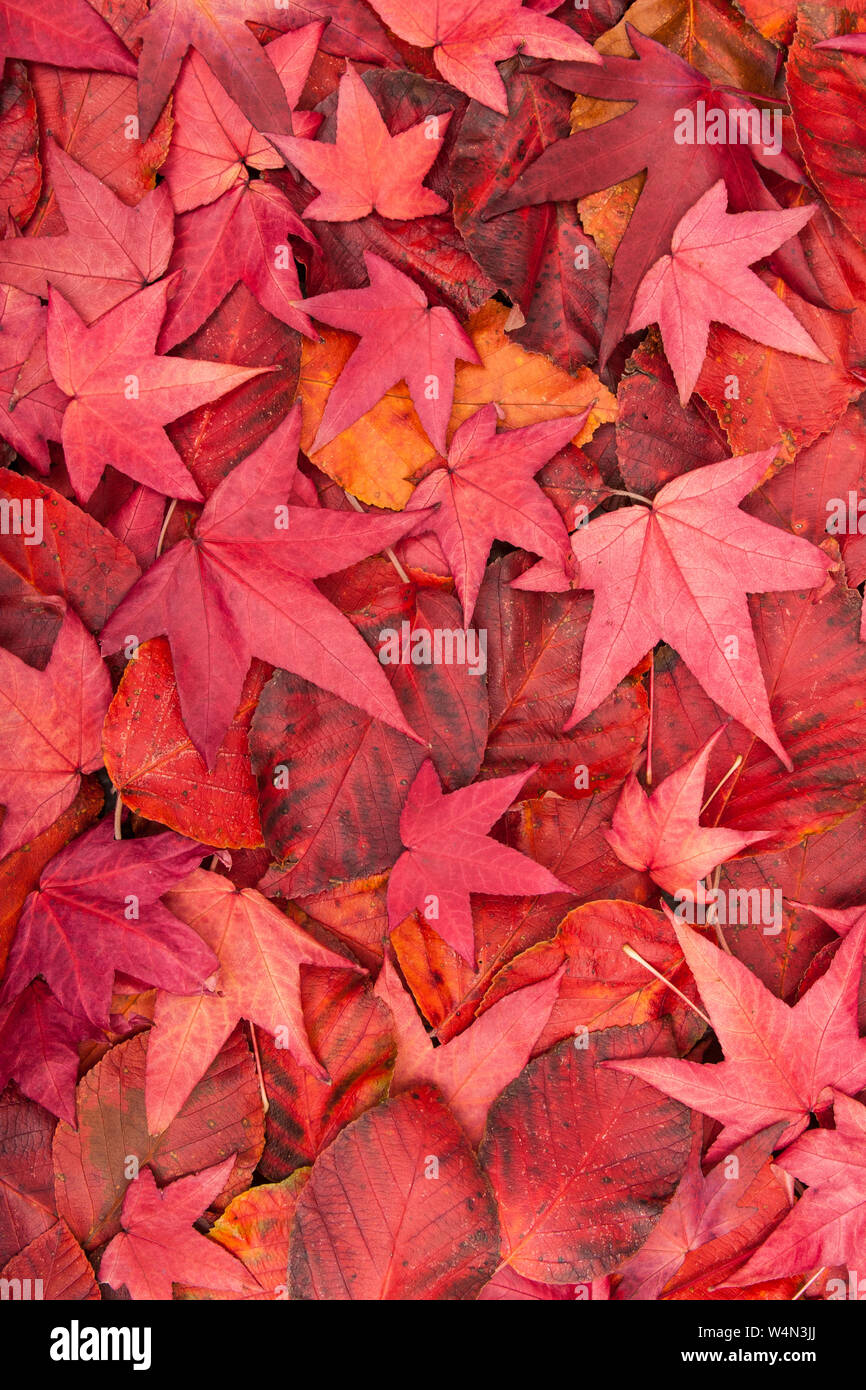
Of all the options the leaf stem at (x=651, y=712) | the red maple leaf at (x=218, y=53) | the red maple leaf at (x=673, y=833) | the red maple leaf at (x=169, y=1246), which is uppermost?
the red maple leaf at (x=218, y=53)

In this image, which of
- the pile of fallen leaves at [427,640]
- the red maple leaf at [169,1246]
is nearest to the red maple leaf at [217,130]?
the pile of fallen leaves at [427,640]

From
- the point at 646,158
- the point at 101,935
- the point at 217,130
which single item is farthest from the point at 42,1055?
the point at 646,158

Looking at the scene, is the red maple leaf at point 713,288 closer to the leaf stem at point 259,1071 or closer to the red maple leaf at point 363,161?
the red maple leaf at point 363,161

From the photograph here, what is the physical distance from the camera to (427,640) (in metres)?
0.82

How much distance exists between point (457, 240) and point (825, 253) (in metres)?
0.35

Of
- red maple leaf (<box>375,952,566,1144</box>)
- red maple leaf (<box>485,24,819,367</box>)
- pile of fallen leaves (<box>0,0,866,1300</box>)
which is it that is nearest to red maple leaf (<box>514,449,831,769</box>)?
pile of fallen leaves (<box>0,0,866,1300</box>)

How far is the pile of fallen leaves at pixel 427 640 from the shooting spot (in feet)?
2.58

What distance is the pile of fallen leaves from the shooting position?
787 mm

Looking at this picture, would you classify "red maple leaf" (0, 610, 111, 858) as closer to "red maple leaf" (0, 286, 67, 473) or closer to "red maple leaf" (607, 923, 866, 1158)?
"red maple leaf" (0, 286, 67, 473)

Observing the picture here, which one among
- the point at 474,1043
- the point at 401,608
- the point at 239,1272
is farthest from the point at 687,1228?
the point at 401,608

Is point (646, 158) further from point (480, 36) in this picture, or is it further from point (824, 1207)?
point (824, 1207)

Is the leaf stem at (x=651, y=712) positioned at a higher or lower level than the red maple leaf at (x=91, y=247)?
lower

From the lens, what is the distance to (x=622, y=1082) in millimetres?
829
